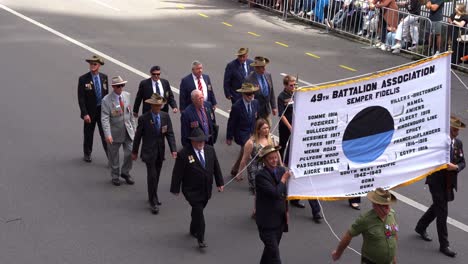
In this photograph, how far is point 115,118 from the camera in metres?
13.0

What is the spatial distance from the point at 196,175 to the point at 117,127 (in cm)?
257

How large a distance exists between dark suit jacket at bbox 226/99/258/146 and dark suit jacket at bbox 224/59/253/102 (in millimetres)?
1471

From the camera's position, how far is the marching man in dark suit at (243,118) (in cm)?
1331

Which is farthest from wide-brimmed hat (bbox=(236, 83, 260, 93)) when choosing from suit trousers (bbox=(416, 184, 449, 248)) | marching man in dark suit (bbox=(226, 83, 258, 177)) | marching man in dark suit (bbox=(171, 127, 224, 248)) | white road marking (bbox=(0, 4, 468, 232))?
suit trousers (bbox=(416, 184, 449, 248))

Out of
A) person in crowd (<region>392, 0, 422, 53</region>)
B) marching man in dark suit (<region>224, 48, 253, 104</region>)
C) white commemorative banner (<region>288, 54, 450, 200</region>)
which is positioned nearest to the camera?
white commemorative banner (<region>288, 54, 450, 200</region>)

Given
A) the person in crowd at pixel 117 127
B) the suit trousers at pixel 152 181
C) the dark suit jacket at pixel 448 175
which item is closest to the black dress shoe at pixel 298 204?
the suit trousers at pixel 152 181

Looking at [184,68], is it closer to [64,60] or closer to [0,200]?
[64,60]

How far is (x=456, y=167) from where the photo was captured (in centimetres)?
1056

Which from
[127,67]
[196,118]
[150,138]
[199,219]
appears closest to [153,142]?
[150,138]

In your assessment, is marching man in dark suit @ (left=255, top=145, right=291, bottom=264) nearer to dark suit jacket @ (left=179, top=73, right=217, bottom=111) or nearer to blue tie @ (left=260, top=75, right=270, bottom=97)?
blue tie @ (left=260, top=75, right=270, bottom=97)

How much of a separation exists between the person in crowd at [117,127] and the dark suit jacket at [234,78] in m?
2.42

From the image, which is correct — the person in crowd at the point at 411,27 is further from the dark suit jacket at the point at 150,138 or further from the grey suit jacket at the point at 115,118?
the dark suit jacket at the point at 150,138

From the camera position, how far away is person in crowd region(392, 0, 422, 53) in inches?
857

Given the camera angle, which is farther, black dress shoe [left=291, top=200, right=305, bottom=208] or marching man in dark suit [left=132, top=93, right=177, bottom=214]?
black dress shoe [left=291, top=200, right=305, bottom=208]
